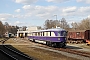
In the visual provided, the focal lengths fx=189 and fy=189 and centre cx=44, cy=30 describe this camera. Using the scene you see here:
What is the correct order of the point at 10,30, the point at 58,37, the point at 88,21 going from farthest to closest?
the point at 10,30 → the point at 88,21 → the point at 58,37

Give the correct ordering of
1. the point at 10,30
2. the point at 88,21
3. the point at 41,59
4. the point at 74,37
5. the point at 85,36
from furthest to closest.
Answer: the point at 10,30
the point at 88,21
the point at 74,37
the point at 85,36
the point at 41,59

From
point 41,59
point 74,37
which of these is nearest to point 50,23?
point 74,37

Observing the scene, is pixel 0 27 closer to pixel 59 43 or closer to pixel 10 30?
pixel 10 30

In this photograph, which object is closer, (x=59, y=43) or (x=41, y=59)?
(x=41, y=59)

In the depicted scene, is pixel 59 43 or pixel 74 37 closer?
pixel 59 43

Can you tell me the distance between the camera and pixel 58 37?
2920cm

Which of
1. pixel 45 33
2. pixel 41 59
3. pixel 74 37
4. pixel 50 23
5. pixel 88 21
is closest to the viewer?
pixel 41 59

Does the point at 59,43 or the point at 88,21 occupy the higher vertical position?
the point at 88,21

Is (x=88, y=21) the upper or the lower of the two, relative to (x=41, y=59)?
upper

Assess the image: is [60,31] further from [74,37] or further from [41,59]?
[74,37]

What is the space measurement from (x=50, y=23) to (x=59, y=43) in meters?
103

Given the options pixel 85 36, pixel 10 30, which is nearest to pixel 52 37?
pixel 85 36

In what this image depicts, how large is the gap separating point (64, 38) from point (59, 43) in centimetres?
112

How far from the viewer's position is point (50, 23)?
434 feet
